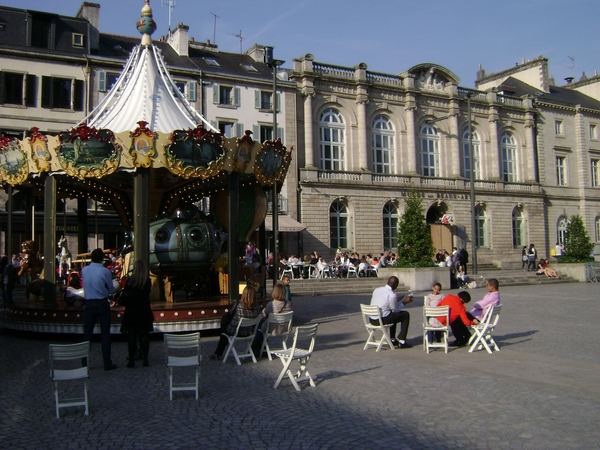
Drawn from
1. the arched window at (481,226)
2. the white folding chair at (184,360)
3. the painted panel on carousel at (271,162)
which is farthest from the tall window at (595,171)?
the white folding chair at (184,360)

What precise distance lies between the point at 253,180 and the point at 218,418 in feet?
33.9

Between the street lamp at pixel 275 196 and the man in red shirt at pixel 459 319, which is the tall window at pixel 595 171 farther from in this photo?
the man in red shirt at pixel 459 319

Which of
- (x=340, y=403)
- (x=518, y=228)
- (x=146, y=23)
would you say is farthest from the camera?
(x=518, y=228)

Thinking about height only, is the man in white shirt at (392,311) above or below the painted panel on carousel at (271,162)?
below

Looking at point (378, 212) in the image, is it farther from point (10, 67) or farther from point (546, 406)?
point (546, 406)

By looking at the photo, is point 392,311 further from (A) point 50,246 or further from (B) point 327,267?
(B) point 327,267

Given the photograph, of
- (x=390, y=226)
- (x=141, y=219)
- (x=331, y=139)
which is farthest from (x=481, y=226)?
(x=141, y=219)

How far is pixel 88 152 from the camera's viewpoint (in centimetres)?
1277

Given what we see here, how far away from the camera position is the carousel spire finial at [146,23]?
1585cm

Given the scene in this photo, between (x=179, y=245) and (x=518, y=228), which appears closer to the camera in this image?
(x=179, y=245)

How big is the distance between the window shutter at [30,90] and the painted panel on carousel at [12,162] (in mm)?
18483

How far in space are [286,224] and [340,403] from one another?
89.4ft

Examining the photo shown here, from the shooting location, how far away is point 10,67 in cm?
3052

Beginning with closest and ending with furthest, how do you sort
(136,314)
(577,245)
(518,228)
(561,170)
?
(136,314) → (577,245) → (518,228) → (561,170)
